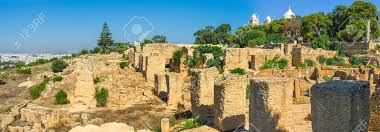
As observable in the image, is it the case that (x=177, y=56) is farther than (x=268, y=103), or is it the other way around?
(x=177, y=56)

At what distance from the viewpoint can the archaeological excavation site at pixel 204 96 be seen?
7355mm

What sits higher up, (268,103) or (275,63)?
(275,63)

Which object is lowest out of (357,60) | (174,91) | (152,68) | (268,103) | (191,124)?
(191,124)

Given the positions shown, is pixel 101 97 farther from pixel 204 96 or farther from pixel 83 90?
pixel 204 96

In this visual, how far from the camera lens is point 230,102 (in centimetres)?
1207

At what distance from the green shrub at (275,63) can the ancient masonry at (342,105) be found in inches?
A: 725

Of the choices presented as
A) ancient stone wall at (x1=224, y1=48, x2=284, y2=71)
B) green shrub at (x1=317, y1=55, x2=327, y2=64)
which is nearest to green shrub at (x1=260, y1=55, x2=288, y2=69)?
ancient stone wall at (x1=224, y1=48, x2=284, y2=71)

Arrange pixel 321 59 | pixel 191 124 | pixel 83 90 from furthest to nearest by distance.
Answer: pixel 321 59, pixel 83 90, pixel 191 124

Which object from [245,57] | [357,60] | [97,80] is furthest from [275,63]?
[97,80]

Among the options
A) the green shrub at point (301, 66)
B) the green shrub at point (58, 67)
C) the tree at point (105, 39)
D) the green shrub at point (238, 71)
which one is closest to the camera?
the green shrub at point (238, 71)

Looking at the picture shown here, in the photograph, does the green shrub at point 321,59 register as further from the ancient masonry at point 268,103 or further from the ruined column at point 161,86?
the ancient masonry at point 268,103

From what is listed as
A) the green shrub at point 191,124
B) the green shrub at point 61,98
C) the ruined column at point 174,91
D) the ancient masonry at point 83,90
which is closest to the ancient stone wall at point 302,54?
the ruined column at point 174,91

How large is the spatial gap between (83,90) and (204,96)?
818cm

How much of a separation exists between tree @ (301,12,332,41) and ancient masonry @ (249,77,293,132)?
35.3 meters
